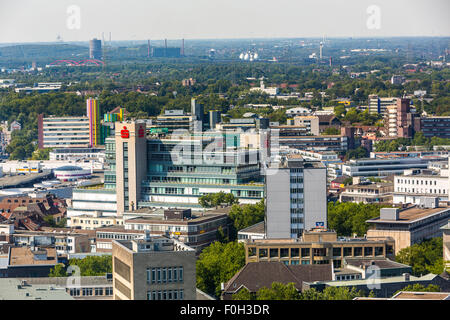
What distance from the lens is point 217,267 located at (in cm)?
2506

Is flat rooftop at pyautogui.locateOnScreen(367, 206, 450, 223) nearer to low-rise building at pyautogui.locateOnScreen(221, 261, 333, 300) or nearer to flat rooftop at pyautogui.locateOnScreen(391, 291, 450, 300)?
low-rise building at pyautogui.locateOnScreen(221, 261, 333, 300)

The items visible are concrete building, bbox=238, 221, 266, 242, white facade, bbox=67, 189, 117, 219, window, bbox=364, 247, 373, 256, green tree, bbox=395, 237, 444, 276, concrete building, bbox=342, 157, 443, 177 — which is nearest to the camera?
green tree, bbox=395, 237, 444, 276

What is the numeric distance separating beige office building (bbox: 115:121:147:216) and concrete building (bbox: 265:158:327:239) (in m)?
8.45

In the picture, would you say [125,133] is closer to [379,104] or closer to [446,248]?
[446,248]

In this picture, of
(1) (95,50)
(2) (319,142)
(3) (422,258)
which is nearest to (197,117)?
(2) (319,142)

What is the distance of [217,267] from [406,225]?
5296mm

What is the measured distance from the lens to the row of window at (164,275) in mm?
16641

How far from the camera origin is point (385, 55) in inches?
5561

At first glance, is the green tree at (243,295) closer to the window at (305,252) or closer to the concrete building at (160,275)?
the window at (305,252)

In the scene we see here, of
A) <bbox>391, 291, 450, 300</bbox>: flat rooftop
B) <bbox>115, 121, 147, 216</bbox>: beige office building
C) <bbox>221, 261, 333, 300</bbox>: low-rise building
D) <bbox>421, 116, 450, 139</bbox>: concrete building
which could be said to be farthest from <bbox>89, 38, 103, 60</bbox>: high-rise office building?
<bbox>391, 291, 450, 300</bbox>: flat rooftop

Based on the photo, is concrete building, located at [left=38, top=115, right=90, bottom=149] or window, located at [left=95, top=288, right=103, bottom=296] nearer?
window, located at [left=95, top=288, right=103, bottom=296]

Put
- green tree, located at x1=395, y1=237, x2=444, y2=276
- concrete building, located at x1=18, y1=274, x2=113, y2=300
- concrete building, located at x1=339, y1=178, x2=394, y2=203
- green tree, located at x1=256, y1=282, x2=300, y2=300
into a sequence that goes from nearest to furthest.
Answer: green tree, located at x1=256, y1=282, x2=300, y2=300, concrete building, located at x1=18, y1=274, x2=113, y2=300, green tree, located at x1=395, y1=237, x2=444, y2=276, concrete building, located at x1=339, y1=178, x2=394, y2=203

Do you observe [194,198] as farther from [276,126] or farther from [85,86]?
[85,86]

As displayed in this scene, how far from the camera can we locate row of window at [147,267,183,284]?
1664cm
